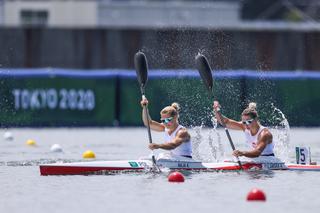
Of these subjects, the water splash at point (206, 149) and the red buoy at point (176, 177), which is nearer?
the red buoy at point (176, 177)

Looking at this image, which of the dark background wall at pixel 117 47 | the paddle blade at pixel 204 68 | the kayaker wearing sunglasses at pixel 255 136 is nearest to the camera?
the kayaker wearing sunglasses at pixel 255 136

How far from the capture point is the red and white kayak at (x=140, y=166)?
20.2 meters

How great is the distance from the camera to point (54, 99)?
117 ft

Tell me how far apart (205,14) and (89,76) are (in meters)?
28.0

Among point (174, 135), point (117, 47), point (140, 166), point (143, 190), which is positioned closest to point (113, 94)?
point (117, 47)

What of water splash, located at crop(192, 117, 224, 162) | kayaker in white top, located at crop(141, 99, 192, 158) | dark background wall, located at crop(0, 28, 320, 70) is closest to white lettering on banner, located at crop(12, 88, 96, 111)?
dark background wall, located at crop(0, 28, 320, 70)

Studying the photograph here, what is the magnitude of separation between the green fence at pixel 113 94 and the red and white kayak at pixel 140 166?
13.2 metres

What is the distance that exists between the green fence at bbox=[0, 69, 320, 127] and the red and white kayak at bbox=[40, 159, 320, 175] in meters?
13.2

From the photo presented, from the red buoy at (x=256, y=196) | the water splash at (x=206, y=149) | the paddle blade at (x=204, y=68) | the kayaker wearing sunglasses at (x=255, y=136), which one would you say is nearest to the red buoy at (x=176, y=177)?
the kayaker wearing sunglasses at (x=255, y=136)

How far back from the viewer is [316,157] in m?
24.8

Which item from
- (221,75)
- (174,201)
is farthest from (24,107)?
(174,201)

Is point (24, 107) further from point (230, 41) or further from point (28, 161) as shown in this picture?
point (28, 161)

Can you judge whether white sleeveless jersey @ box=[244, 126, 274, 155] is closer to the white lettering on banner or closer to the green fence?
the green fence

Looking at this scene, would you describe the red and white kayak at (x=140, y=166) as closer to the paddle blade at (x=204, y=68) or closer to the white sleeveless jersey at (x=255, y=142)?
the white sleeveless jersey at (x=255, y=142)
